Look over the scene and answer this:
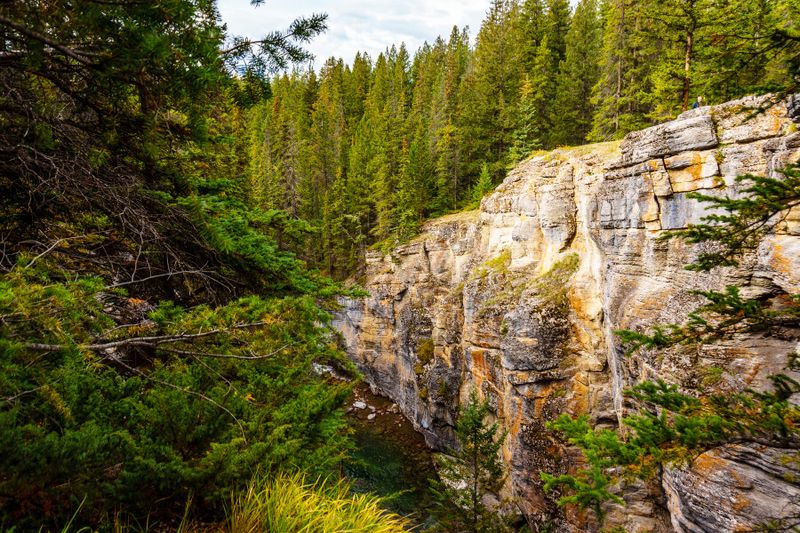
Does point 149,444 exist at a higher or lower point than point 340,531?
higher

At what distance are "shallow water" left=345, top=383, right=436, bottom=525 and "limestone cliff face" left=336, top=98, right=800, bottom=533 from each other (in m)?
1.46

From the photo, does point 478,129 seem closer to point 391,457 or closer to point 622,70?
point 622,70

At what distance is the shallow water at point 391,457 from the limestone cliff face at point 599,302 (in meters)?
1.46

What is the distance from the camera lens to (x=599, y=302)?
16297 mm

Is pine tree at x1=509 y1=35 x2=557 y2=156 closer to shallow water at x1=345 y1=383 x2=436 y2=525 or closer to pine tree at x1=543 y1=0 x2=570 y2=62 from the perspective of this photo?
pine tree at x1=543 y1=0 x2=570 y2=62

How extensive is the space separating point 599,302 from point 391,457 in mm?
16221

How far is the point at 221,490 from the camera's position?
9.79 feet

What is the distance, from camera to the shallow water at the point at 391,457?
811 inches

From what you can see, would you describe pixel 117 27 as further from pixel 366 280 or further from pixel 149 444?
pixel 366 280

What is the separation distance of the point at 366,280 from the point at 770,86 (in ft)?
106

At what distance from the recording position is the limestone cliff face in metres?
9.14

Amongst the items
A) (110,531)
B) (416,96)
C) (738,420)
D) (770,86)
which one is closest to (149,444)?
(110,531)

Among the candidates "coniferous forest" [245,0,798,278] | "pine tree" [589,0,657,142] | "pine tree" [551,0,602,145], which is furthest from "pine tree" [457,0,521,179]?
"pine tree" [589,0,657,142]

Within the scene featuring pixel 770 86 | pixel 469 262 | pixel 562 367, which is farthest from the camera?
pixel 469 262
